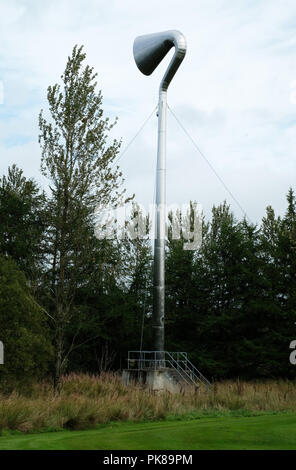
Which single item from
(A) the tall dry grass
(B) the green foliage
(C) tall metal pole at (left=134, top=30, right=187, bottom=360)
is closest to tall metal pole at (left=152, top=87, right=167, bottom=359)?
(C) tall metal pole at (left=134, top=30, right=187, bottom=360)

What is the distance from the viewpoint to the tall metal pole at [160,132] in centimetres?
2650

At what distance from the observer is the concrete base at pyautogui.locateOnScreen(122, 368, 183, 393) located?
24.0m

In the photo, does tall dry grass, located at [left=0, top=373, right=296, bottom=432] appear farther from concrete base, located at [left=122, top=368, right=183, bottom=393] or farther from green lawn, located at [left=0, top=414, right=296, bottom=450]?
green lawn, located at [left=0, top=414, right=296, bottom=450]

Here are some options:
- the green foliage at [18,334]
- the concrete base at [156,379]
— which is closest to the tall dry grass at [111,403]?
the green foliage at [18,334]

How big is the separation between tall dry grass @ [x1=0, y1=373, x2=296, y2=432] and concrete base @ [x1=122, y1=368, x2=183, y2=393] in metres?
1.87

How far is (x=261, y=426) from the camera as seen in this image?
36.3 ft

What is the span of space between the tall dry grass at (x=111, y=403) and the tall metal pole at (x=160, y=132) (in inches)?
181

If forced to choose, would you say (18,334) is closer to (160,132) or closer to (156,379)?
(156,379)

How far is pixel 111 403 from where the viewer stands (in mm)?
16375

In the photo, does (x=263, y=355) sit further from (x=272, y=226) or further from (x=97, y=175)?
(x=97, y=175)

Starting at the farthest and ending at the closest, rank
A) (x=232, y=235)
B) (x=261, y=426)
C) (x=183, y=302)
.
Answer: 1. (x=183, y=302)
2. (x=232, y=235)
3. (x=261, y=426)

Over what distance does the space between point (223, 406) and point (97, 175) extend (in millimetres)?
9427

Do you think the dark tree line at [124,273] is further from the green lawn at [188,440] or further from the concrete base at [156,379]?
the green lawn at [188,440]
